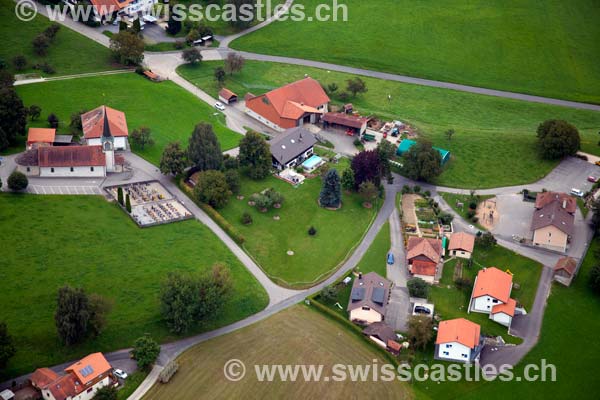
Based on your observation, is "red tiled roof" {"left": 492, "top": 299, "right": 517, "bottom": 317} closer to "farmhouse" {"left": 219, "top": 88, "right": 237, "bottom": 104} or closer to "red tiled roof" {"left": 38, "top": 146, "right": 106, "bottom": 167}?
"red tiled roof" {"left": 38, "top": 146, "right": 106, "bottom": 167}

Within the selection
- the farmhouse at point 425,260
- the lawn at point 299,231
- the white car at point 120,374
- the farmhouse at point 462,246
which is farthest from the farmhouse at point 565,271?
the white car at point 120,374

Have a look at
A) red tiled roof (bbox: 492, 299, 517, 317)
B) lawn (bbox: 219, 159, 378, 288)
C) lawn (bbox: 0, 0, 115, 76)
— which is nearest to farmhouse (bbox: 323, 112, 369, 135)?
lawn (bbox: 219, 159, 378, 288)

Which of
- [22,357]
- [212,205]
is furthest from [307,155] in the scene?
[22,357]

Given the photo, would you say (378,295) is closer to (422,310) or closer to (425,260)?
(422,310)

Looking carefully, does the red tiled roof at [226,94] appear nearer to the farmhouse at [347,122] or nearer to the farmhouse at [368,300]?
the farmhouse at [347,122]

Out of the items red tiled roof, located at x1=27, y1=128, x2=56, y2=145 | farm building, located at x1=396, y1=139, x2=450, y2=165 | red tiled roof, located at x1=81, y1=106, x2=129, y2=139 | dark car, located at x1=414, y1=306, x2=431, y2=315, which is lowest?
dark car, located at x1=414, y1=306, x2=431, y2=315

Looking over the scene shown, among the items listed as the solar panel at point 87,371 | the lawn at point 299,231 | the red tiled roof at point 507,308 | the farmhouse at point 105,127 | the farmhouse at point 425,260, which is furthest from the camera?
the farmhouse at point 105,127

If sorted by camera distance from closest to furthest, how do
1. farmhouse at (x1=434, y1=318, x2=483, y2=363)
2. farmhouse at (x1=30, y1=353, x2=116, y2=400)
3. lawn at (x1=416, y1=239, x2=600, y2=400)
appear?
farmhouse at (x1=30, y1=353, x2=116, y2=400)
lawn at (x1=416, y1=239, x2=600, y2=400)
farmhouse at (x1=434, y1=318, x2=483, y2=363)
